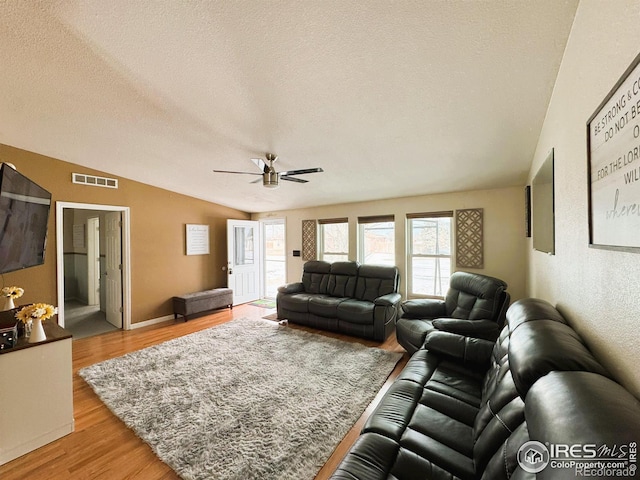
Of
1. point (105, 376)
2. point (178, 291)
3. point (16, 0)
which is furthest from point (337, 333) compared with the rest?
point (16, 0)

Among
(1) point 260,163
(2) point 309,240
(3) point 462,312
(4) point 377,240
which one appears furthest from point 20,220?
(4) point 377,240

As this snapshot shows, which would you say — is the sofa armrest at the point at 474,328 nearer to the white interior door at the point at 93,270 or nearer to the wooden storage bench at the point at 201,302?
the wooden storage bench at the point at 201,302

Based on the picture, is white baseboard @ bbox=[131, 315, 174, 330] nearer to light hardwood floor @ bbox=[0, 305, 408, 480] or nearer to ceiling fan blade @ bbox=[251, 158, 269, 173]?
light hardwood floor @ bbox=[0, 305, 408, 480]

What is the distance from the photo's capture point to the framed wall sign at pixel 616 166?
0.72m

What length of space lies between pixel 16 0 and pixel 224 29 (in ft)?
3.68

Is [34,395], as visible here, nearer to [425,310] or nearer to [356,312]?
[356,312]

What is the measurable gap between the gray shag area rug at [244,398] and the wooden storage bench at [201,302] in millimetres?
1058

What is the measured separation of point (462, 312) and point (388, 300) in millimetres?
960

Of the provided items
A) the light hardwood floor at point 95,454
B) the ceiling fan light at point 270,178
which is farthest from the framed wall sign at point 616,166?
the ceiling fan light at point 270,178

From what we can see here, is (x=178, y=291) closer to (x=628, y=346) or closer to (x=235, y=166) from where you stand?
(x=235, y=166)

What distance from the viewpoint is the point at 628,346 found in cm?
82

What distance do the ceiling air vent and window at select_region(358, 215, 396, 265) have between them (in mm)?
4281

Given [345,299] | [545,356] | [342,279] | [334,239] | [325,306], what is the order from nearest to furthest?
[545,356] < [325,306] < [345,299] < [342,279] < [334,239]

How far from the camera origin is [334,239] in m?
5.55
